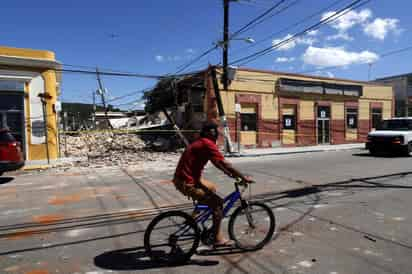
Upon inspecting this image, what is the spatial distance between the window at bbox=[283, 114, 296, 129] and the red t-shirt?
19029 mm

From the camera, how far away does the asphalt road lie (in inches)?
143

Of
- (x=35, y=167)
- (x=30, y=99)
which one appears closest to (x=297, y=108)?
(x=30, y=99)

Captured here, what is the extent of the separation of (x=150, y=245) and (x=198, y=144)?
146cm

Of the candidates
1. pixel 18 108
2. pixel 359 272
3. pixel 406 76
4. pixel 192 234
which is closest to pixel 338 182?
pixel 359 272

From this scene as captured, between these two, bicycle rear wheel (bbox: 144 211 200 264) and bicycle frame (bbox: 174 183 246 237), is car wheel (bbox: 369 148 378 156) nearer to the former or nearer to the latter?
bicycle frame (bbox: 174 183 246 237)

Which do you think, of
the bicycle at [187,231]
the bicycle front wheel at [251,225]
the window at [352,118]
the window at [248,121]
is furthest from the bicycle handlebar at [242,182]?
the window at [352,118]

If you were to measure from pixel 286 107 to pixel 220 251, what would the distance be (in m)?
19.3

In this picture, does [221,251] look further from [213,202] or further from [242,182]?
[242,182]

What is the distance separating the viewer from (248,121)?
798 inches

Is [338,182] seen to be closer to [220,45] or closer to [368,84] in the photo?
[220,45]

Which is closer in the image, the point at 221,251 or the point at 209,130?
the point at 209,130

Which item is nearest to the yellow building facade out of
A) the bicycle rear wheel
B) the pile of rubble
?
the pile of rubble

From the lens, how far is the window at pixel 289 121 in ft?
71.7

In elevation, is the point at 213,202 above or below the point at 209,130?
below
